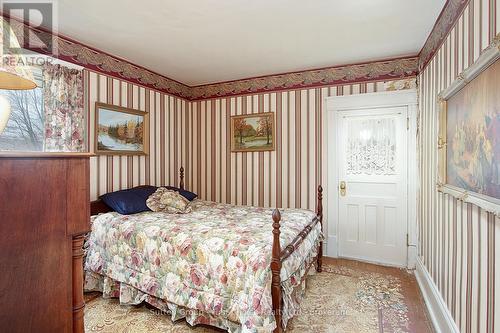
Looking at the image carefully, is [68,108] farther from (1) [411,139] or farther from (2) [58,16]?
(1) [411,139]

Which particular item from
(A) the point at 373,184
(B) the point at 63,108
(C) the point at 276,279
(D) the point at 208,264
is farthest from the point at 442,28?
(B) the point at 63,108

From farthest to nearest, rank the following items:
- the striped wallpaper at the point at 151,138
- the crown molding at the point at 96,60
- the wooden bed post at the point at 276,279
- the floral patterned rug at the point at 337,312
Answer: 1. the striped wallpaper at the point at 151,138
2. the crown molding at the point at 96,60
3. the floral patterned rug at the point at 337,312
4. the wooden bed post at the point at 276,279

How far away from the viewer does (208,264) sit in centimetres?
219

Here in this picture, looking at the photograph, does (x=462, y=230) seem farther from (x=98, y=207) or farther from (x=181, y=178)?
(x=181, y=178)

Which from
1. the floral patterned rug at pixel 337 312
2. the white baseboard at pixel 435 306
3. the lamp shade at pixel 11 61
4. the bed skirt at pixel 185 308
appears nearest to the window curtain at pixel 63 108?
the bed skirt at pixel 185 308

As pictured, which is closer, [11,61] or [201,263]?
[11,61]

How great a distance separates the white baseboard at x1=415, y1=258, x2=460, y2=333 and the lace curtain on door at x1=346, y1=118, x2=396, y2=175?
1.29m

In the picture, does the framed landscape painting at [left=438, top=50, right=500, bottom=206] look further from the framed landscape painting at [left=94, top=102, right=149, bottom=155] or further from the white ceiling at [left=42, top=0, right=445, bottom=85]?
the framed landscape painting at [left=94, top=102, right=149, bottom=155]

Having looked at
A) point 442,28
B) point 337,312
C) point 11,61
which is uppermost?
point 442,28

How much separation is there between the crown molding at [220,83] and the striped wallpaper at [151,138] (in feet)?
0.37

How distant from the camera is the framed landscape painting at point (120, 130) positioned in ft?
10.8

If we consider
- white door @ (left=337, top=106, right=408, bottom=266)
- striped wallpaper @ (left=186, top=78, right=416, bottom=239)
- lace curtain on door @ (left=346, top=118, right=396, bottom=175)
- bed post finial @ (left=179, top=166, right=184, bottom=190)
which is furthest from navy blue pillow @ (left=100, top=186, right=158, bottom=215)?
lace curtain on door @ (left=346, top=118, right=396, bottom=175)

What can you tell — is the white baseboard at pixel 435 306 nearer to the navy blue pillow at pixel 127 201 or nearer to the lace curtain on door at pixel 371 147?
the lace curtain on door at pixel 371 147

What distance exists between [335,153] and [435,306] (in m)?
2.11
